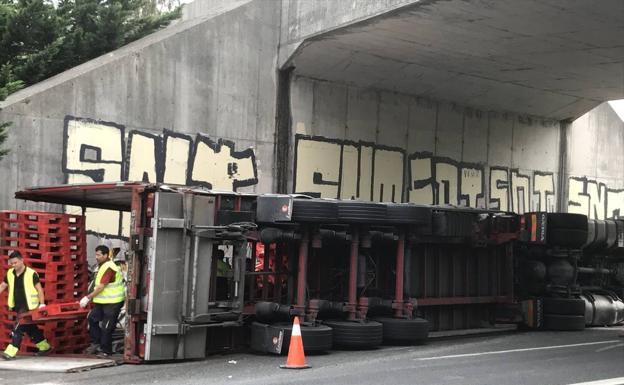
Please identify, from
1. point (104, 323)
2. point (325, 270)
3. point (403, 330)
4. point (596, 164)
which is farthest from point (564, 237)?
point (596, 164)

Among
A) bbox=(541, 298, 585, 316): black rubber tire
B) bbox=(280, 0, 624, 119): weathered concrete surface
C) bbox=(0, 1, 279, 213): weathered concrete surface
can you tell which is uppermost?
bbox=(280, 0, 624, 119): weathered concrete surface

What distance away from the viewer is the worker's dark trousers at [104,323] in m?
11.8

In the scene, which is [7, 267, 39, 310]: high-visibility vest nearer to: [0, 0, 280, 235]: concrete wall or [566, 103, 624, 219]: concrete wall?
[0, 0, 280, 235]: concrete wall

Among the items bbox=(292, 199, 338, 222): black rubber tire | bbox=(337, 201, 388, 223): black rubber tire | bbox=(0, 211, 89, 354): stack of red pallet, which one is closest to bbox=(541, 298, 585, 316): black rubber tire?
bbox=(337, 201, 388, 223): black rubber tire

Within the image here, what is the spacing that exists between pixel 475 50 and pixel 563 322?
284 inches

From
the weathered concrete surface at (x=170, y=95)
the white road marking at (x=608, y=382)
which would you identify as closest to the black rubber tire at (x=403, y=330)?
the white road marking at (x=608, y=382)

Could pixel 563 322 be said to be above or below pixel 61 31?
below

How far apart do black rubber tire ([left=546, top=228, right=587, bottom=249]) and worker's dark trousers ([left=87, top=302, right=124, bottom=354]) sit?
8975 mm

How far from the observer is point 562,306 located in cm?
1659

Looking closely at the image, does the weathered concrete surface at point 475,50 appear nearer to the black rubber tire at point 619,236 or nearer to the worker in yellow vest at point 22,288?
the black rubber tire at point 619,236

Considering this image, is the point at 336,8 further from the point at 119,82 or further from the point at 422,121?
the point at 422,121

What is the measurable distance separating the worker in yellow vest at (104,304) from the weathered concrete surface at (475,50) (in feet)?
27.7

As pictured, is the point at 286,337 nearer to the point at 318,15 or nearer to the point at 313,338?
the point at 313,338

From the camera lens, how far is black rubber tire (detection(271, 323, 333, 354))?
1198cm
